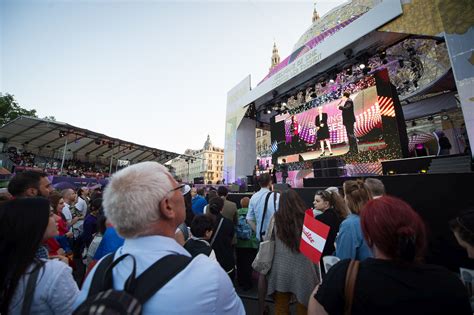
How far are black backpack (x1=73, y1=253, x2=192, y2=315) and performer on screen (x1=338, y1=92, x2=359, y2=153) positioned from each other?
12.2 m

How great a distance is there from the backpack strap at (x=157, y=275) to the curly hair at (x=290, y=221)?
5.73 ft

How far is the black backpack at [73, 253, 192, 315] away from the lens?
0.60 metres

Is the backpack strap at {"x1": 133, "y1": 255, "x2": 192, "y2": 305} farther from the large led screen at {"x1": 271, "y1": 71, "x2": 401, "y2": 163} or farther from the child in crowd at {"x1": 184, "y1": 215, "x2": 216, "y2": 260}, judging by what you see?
the large led screen at {"x1": 271, "y1": 71, "x2": 401, "y2": 163}

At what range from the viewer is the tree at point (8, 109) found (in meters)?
17.5

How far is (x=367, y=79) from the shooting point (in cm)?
1117

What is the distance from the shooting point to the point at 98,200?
3.59 meters

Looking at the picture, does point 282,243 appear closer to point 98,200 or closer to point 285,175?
point 98,200

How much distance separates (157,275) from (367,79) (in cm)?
1366

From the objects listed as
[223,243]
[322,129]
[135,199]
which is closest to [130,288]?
[135,199]

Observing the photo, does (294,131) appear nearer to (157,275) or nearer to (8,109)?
(157,275)

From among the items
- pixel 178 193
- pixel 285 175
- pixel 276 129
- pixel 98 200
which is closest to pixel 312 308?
pixel 178 193

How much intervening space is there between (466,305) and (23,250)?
2246mm

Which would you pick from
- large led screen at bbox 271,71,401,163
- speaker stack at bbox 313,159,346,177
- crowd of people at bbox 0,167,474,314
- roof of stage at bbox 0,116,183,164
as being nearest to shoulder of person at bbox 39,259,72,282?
crowd of people at bbox 0,167,474,314

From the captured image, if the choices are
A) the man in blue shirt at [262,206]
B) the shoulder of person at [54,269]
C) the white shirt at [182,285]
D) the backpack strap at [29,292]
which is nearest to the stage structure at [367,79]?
the man in blue shirt at [262,206]
